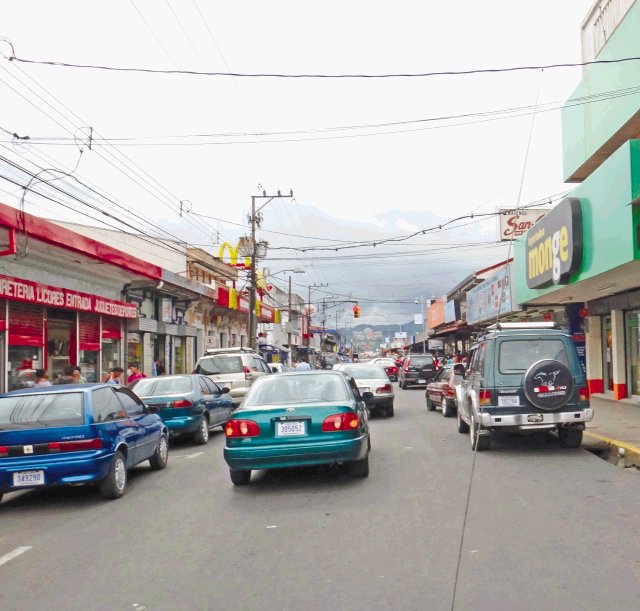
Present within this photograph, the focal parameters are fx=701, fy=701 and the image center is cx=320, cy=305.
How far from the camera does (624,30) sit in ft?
48.1

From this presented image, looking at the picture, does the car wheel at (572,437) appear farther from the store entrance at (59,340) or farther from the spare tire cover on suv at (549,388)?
the store entrance at (59,340)

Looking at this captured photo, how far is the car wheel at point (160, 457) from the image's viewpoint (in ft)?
35.9

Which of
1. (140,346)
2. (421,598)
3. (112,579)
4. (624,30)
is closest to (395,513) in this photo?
(421,598)

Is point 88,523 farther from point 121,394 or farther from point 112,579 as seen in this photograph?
point 121,394

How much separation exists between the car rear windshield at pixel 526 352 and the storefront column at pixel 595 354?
12.6 meters

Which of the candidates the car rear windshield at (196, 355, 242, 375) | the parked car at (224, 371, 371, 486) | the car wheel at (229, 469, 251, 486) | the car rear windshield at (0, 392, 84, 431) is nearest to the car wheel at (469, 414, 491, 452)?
the parked car at (224, 371, 371, 486)

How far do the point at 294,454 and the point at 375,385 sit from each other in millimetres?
10007

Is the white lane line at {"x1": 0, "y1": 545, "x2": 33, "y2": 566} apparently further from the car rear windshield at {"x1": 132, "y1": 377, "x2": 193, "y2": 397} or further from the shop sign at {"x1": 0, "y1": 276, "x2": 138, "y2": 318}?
the shop sign at {"x1": 0, "y1": 276, "x2": 138, "y2": 318}

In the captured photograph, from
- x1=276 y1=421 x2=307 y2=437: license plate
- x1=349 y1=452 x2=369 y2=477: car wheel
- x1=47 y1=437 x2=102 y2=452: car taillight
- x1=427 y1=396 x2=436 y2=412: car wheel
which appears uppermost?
x1=276 y1=421 x2=307 y2=437: license plate

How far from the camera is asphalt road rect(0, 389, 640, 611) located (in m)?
4.93

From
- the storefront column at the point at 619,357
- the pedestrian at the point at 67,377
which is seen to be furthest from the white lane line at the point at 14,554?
the storefront column at the point at 619,357

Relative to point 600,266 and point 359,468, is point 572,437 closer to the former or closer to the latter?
point 359,468

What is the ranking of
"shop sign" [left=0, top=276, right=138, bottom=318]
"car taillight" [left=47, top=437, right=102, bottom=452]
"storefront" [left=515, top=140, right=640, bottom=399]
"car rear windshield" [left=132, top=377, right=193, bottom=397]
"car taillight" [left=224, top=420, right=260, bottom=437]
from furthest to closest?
"shop sign" [left=0, top=276, right=138, bottom=318] < "car rear windshield" [left=132, top=377, right=193, bottom=397] < "storefront" [left=515, top=140, right=640, bottom=399] < "car taillight" [left=224, top=420, right=260, bottom=437] < "car taillight" [left=47, top=437, right=102, bottom=452]

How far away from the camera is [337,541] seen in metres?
6.26
